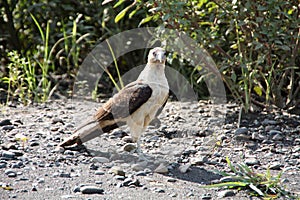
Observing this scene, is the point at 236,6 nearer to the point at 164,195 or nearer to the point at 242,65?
the point at 242,65

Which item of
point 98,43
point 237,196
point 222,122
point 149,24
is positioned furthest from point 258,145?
point 98,43

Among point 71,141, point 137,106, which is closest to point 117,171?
point 137,106

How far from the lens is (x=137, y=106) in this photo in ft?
15.3

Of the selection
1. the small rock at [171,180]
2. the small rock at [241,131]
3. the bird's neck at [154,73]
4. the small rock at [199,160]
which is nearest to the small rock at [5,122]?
the bird's neck at [154,73]

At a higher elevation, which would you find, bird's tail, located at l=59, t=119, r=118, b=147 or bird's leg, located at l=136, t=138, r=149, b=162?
bird's tail, located at l=59, t=119, r=118, b=147

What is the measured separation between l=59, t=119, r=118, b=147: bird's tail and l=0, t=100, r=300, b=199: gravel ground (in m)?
0.08

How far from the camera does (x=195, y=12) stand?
5.88m

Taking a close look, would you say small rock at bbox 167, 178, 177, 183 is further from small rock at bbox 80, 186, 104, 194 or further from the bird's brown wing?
the bird's brown wing

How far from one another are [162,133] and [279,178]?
1587mm

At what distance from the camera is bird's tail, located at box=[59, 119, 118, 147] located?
192 inches

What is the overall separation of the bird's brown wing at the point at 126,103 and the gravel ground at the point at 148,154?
0.33 meters

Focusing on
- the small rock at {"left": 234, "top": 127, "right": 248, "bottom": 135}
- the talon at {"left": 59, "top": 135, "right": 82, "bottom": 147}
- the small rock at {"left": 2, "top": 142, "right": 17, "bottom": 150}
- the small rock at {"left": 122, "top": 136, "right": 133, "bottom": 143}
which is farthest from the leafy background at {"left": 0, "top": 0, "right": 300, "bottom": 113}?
the small rock at {"left": 2, "top": 142, "right": 17, "bottom": 150}

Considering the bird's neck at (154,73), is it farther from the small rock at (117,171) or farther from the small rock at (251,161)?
the small rock at (251,161)

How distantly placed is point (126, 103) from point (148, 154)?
1.72 feet
